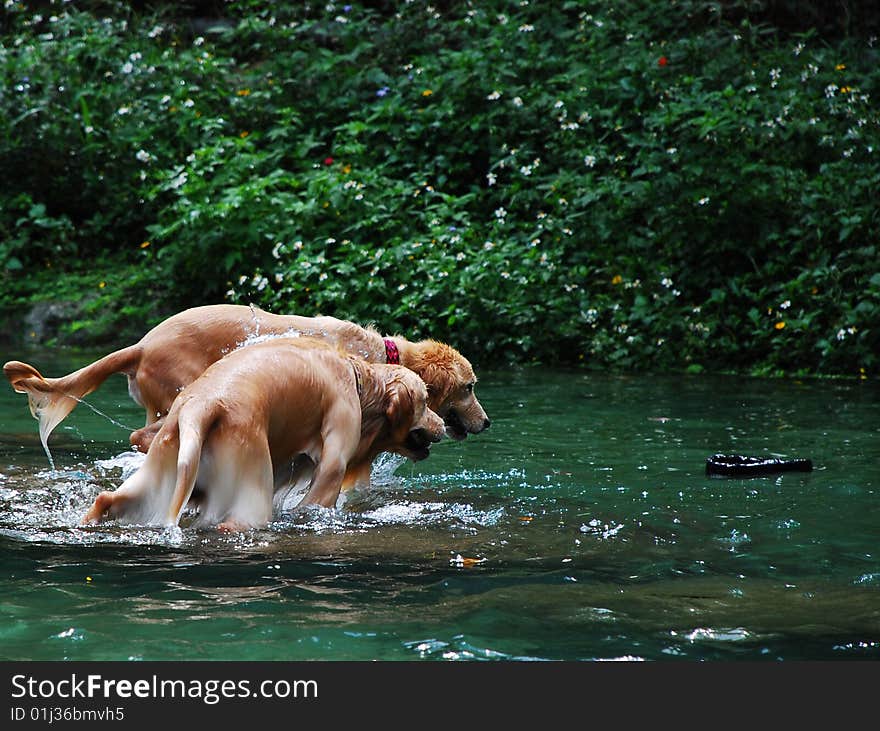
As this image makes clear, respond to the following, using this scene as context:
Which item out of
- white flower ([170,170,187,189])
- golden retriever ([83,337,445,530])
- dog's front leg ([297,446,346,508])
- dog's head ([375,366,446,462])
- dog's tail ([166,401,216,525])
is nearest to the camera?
dog's tail ([166,401,216,525])

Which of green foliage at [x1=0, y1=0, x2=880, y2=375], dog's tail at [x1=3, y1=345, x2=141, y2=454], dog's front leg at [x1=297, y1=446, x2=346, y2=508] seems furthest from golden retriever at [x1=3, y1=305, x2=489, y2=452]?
green foliage at [x1=0, y1=0, x2=880, y2=375]

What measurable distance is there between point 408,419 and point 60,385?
2.00 meters

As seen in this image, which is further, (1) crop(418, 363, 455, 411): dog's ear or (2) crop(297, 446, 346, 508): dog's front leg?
(1) crop(418, 363, 455, 411): dog's ear

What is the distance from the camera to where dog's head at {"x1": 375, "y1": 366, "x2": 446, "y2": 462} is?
250 inches

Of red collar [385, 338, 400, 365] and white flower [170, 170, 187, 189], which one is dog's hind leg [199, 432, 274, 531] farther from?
white flower [170, 170, 187, 189]

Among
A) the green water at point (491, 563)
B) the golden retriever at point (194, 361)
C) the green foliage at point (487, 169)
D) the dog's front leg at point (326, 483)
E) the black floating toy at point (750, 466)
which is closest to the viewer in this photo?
the green water at point (491, 563)

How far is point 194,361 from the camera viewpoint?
7008 mm

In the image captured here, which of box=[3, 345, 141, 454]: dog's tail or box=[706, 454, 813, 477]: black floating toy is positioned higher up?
box=[3, 345, 141, 454]: dog's tail

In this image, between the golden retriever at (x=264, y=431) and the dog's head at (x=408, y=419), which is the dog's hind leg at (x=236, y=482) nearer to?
the golden retriever at (x=264, y=431)

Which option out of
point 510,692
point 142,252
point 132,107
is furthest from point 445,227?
point 510,692

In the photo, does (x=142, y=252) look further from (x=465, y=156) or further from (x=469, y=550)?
(x=469, y=550)

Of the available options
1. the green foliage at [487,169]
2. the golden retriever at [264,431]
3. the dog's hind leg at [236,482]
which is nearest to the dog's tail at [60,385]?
the golden retriever at [264,431]

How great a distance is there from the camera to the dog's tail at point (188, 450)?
5.07m

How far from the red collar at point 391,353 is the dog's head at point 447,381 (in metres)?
0.12
